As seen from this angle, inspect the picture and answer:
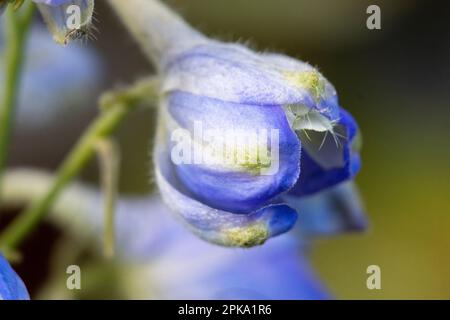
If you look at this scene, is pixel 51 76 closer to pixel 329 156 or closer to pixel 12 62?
pixel 12 62

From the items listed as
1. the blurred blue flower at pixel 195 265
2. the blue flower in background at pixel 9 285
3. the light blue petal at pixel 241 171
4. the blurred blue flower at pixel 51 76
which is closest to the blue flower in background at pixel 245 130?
the light blue petal at pixel 241 171

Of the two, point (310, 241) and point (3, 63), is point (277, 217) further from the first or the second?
point (3, 63)

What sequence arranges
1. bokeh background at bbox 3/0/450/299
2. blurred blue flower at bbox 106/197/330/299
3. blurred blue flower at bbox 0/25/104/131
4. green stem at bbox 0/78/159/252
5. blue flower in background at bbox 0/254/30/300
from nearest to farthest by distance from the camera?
blue flower in background at bbox 0/254/30/300 → green stem at bbox 0/78/159/252 → blurred blue flower at bbox 106/197/330/299 → blurred blue flower at bbox 0/25/104/131 → bokeh background at bbox 3/0/450/299

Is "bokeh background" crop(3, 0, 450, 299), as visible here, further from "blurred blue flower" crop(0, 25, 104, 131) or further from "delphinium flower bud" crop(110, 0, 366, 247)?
"delphinium flower bud" crop(110, 0, 366, 247)

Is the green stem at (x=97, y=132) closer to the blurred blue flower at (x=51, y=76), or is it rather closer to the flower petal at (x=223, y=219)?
the flower petal at (x=223, y=219)

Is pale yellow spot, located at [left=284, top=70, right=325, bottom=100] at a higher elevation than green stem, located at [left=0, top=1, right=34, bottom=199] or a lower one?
lower

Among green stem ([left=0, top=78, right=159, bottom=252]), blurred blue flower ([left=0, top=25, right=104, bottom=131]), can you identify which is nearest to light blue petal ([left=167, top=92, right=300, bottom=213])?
green stem ([left=0, top=78, right=159, bottom=252])

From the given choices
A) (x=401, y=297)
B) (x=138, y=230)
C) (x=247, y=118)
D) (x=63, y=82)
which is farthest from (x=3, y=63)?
(x=401, y=297)
